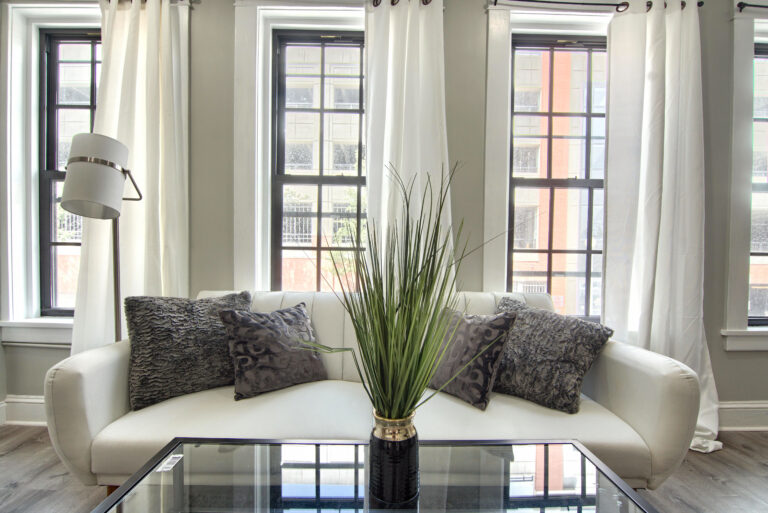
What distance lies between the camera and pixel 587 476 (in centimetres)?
97

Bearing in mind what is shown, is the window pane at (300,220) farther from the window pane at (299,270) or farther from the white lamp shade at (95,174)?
the white lamp shade at (95,174)

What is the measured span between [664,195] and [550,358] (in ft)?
4.14

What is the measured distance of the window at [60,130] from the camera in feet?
7.60

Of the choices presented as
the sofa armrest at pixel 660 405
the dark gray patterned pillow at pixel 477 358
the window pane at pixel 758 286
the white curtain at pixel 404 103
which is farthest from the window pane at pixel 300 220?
the window pane at pixel 758 286

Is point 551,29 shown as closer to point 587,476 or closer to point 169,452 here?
point 587,476

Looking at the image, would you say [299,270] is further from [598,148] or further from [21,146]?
[598,148]

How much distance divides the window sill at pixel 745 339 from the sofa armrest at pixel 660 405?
130cm

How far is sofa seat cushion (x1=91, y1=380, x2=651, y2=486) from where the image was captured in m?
1.22

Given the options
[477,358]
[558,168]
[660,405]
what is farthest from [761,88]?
[477,358]

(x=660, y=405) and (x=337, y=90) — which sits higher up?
(x=337, y=90)

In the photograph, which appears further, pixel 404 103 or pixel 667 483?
pixel 404 103

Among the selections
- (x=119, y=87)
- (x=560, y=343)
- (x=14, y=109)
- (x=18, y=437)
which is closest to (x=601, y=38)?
(x=560, y=343)

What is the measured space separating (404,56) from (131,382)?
2.00 m

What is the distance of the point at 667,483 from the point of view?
1661mm
